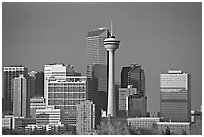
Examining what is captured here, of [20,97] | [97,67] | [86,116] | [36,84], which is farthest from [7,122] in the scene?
[97,67]

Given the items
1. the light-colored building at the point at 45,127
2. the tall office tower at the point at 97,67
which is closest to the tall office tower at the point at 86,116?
the tall office tower at the point at 97,67

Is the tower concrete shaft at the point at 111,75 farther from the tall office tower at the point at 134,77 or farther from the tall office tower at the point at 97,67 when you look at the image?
the tall office tower at the point at 134,77

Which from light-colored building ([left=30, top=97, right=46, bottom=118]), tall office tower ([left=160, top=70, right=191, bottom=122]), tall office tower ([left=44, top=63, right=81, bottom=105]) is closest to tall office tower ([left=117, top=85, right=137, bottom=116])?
tall office tower ([left=160, top=70, right=191, bottom=122])

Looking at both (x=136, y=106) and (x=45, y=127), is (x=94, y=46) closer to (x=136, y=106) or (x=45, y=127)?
(x=136, y=106)

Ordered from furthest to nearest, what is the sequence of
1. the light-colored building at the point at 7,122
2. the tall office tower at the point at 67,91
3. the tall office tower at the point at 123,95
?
the tall office tower at the point at 123,95, the tall office tower at the point at 67,91, the light-colored building at the point at 7,122

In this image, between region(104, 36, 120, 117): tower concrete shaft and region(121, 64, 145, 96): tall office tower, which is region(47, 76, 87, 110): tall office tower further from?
region(121, 64, 145, 96): tall office tower

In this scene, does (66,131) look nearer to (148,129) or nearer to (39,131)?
(39,131)

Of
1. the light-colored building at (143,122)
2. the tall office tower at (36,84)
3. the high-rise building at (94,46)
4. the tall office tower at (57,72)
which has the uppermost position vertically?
the high-rise building at (94,46)

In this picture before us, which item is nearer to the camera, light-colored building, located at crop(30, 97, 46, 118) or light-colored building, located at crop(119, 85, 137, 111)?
light-colored building, located at crop(30, 97, 46, 118)
